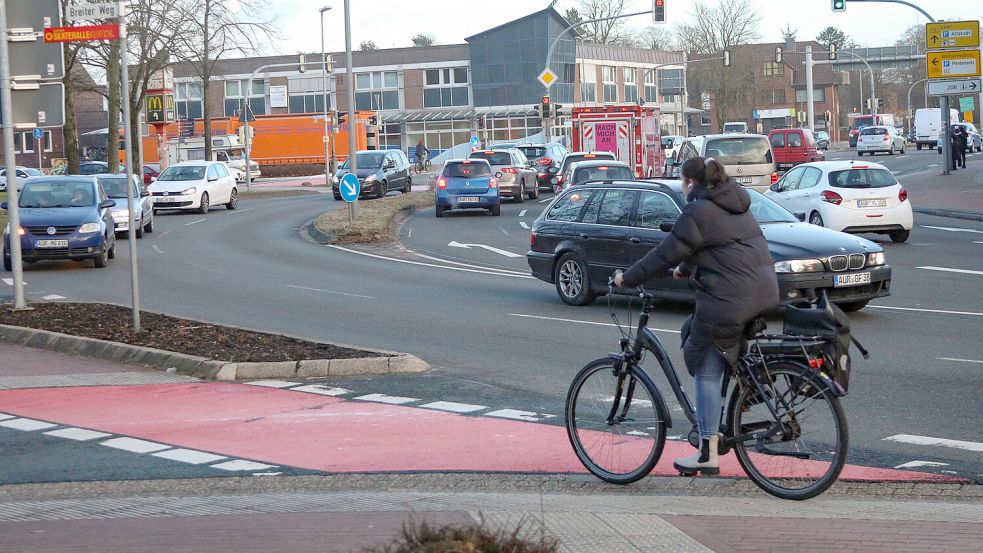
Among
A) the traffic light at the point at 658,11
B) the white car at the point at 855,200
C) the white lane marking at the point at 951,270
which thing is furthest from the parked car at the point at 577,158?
A: the white lane marking at the point at 951,270

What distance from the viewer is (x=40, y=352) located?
13078mm

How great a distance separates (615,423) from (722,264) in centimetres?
117

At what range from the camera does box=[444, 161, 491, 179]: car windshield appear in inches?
1387

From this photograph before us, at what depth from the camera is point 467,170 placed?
35.4m

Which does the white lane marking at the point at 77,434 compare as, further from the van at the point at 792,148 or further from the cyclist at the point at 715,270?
the van at the point at 792,148

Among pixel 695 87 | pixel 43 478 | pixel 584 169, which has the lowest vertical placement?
pixel 43 478

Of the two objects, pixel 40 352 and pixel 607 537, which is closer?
pixel 607 537

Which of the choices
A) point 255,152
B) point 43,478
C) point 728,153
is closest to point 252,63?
point 255,152

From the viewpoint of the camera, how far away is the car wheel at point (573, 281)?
52.7 ft

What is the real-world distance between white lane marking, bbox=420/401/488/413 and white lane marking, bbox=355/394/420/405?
24 centimetres

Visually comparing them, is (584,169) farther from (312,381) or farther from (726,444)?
(726,444)

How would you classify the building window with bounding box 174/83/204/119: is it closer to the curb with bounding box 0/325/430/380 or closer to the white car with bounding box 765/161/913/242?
the white car with bounding box 765/161/913/242

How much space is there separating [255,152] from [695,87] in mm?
57901

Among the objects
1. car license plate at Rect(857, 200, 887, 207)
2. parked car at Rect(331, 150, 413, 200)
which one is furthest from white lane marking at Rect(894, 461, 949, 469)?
parked car at Rect(331, 150, 413, 200)
